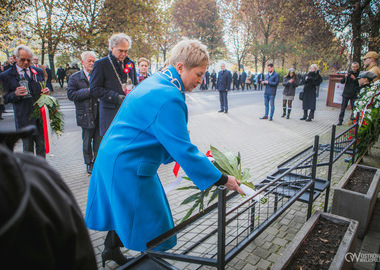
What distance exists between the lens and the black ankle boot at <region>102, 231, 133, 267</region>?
2.45 m

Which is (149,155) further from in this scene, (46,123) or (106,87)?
(46,123)

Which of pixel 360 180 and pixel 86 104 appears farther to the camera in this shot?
pixel 86 104

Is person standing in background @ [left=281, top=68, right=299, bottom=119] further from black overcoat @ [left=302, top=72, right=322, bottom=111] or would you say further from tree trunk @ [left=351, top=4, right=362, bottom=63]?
tree trunk @ [left=351, top=4, right=362, bottom=63]

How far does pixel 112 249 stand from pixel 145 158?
1.18 m

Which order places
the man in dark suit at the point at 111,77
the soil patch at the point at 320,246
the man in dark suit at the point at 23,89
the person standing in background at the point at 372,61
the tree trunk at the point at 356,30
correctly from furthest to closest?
the tree trunk at the point at 356,30 → the person standing in background at the point at 372,61 → the man in dark suit at the point at 23,89 → the man in dark suit at the point at 111,77 → the soil patch at the point at 320,246

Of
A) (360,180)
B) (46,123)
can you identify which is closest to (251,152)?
(360,180)

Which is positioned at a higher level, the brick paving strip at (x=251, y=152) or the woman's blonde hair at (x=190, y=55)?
the woman's blonde hair at (x=190, y=55)

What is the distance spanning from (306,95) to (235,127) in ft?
10.8

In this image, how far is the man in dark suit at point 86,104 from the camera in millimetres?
4598

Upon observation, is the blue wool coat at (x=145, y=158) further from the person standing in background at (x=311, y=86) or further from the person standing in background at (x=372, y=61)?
the person standing in background at (x=311, y=86)

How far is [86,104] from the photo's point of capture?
182 inches

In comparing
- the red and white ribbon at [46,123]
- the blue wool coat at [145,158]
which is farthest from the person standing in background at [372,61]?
the red and white ribbon at [46,123]

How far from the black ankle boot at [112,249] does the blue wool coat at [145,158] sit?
1.48 feet

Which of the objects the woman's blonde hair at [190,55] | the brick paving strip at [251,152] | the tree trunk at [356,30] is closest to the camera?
the woman's blonde hair at [190,55]
